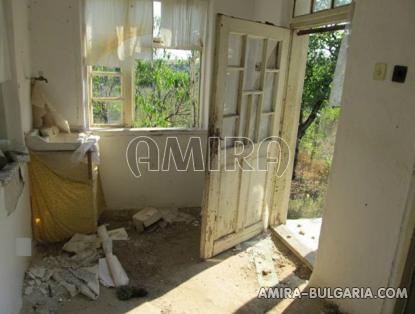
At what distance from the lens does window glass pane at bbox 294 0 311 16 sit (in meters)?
2.64

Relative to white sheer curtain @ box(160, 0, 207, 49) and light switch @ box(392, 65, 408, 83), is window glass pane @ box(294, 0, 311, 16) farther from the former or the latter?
light switch @ box(392, 65, 408, 83)

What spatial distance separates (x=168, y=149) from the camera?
3.40 meters

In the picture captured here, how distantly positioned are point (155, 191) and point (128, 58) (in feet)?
4.28

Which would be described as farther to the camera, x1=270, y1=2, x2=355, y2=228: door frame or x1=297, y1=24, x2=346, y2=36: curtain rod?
x1=270, y1=2, x2=355, y2=228: door frame

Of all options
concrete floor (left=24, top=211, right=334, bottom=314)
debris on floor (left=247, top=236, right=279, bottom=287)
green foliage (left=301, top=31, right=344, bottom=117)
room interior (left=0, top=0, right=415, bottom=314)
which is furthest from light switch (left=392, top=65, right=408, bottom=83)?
green foliage (left=301, top=31, right=344, bottom=117)

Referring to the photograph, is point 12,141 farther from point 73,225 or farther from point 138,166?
point 138,166

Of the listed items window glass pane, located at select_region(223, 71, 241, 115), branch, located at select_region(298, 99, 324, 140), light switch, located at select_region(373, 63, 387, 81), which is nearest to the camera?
light switch, located at select_region(373, 63, 387, 81)

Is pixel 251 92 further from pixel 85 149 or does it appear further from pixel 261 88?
pixel 85 149

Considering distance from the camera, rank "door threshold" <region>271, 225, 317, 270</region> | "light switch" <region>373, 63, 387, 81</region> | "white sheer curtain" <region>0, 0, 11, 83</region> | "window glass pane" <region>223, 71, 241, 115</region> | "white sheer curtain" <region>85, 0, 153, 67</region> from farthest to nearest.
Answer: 1. "white sheer curtain" <region>85, 0, 153, 67</region>
2. "door threshold" <region>271, 225, 317, 270</region>
3. "window glass pane" <region>223, 71, 241, 115</region>
4. "white sheer curtain" <region>0, 0, 11, 83</region>
5. "light switch" <region>373, 63, 387, 81</region>

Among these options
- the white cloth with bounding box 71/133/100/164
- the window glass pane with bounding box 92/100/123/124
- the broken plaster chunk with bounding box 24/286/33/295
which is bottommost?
the broken plaster chunk with bounding box 24/286/33/295

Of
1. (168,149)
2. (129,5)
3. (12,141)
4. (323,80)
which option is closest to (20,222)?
(12,141)

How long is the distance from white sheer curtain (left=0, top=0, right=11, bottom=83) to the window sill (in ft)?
3.40

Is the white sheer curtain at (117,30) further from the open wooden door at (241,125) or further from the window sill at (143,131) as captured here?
the open wooden door at (241,125)

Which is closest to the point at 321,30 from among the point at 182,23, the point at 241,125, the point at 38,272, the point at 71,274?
the point at 241,125
